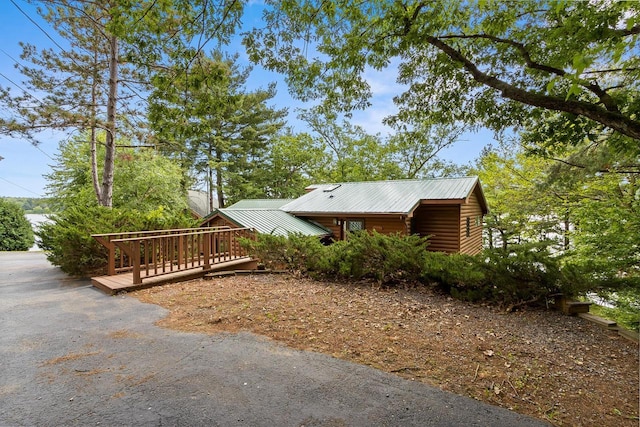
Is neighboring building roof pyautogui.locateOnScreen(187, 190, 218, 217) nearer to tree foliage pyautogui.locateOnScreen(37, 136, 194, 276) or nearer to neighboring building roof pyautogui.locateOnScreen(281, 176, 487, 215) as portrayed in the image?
tree foliage pyautogui.locateOnScreen(37, 136, 194, 276)

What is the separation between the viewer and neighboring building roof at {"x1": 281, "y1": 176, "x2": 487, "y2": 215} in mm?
11445

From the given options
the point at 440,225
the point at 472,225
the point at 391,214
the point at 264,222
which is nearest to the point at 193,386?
the point at 264,222

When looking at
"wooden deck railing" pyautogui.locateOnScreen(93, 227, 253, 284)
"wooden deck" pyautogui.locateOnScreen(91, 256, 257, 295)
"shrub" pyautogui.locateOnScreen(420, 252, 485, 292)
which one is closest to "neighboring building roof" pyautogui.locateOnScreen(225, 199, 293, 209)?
"wooden deck railing" pyautogui.locateOnScreen(93, 227, 253, 284)

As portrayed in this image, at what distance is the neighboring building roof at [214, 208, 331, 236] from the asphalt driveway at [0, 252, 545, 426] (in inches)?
259

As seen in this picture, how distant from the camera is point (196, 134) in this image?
4.64 metres

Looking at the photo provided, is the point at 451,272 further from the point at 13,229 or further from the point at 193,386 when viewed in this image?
the point at 13,229

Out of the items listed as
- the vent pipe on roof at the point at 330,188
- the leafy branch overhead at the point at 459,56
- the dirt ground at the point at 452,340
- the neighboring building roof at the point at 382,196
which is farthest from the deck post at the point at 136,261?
the vent pipe on roof at the point at 330,188

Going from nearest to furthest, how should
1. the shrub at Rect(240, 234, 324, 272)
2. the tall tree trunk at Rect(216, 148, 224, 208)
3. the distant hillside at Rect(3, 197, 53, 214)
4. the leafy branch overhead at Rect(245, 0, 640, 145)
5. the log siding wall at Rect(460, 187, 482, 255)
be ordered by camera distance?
the leafy branch overhead at Rect(245, 0, 640, 145), the shrub at Rect(240, 234, 324, 272), the log siding wall at Rect(460, 187, 482, 255), the distant hillside at Rect(3, 197, 53, 214), the tall tree trunk at Rect(216, 148, 224, 208)

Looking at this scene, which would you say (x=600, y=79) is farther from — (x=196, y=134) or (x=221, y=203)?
(x=221, y=203)

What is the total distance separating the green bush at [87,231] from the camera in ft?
19.8

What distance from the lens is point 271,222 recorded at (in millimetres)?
11570

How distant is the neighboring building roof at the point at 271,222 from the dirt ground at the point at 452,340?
546 centimetres

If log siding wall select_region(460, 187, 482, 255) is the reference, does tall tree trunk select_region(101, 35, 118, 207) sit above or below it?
above

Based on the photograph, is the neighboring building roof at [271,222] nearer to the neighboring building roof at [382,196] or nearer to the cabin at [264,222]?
the cabin at [264,222]
